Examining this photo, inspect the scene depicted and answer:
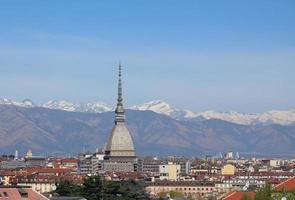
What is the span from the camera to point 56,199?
6925 cm

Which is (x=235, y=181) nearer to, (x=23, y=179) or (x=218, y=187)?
(x=218, y=187)

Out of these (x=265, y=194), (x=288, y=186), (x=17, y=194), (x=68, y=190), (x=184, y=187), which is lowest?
(x=265, y=194)

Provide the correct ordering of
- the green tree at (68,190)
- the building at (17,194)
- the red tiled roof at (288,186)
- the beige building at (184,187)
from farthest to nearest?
the beige building at (184,187) → the green tree at (68,190) → the building at (17,194) → the red tiled roof at (288,186)

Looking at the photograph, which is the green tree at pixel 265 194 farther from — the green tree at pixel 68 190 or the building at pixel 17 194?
the green tree at pixel 68 190

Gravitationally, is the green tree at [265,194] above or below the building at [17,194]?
below

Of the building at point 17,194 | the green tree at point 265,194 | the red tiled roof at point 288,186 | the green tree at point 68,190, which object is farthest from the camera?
the green tree at point 68,190

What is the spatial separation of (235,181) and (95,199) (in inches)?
3158

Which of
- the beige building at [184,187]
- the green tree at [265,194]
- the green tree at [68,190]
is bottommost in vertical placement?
the green tree at [265,194]

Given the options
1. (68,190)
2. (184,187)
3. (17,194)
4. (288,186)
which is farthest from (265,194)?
(184,187)

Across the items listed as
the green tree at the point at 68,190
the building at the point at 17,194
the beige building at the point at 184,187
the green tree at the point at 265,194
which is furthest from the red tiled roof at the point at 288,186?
the beige building at the point at 184,187

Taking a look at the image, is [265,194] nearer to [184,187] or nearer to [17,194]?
[17,194]

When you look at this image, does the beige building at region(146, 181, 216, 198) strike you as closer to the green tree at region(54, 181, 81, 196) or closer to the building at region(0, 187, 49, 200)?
the green tree at region(54, 181, 81, 196)

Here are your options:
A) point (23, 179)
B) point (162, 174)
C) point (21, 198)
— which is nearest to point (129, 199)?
point (21, 198)

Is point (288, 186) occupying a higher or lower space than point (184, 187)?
lower
